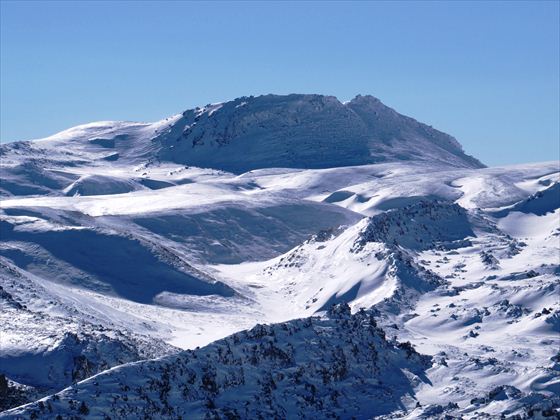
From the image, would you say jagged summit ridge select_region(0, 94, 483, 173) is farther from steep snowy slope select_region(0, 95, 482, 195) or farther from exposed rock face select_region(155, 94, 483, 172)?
steep snowy slope select_region(0, 95, 482, 195)

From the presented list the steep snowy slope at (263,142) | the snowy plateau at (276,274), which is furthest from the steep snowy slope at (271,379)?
the steep snowy slope at (263,142)

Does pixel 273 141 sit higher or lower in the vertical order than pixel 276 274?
higher

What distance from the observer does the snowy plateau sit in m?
39.9

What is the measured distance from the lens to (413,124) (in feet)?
570

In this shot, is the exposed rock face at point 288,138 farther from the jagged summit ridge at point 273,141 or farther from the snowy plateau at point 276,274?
the snowy plateau at point 276,274

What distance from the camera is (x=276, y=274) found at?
85.4 m

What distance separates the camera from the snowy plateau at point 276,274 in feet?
131

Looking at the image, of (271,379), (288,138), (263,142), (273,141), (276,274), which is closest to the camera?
(271,379)

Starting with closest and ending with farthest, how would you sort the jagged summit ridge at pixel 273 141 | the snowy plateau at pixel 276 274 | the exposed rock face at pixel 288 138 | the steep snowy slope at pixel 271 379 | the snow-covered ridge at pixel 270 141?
1. the steep snowy slope at pixel 271 379
2. the snowy plateau at pixel 276 274
3. the exposed rock face at pixel 288 138
4. the snow-covered ridge at pixel 270 141
5. the jagged summit ridge at pixel 273 141

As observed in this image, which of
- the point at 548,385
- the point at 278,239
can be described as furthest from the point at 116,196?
the point at 548,385

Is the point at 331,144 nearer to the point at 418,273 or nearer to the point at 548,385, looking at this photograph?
the point at 418,273

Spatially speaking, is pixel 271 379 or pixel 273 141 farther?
pixel 273 141

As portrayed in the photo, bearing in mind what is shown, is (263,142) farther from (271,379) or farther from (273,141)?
(271,379)

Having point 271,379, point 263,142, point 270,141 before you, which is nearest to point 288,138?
point 270,141
